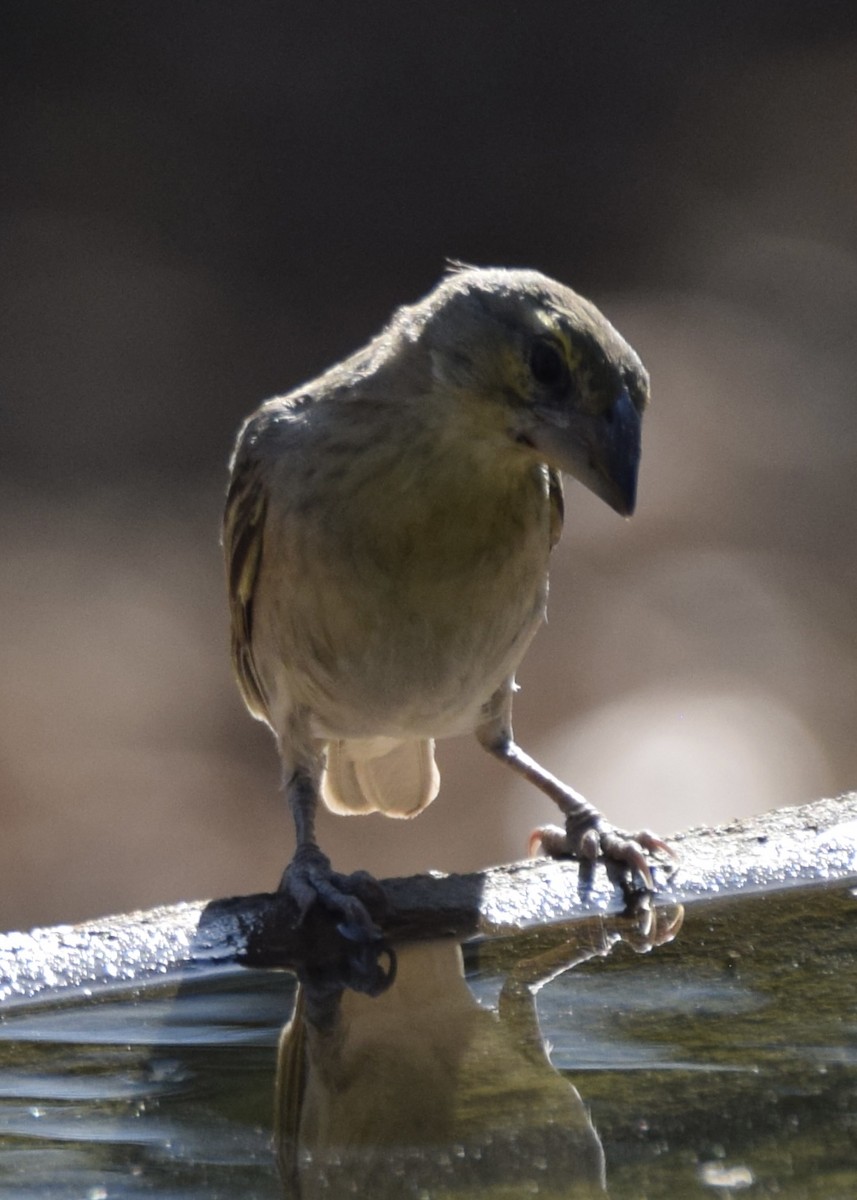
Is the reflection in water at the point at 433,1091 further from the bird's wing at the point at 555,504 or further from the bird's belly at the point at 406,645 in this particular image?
the bird's wing at the point at 555,504

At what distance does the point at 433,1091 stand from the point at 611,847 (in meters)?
1.56

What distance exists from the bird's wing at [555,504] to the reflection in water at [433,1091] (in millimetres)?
1375

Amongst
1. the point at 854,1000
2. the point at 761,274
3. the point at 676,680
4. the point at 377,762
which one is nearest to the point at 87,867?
the point at 676,680

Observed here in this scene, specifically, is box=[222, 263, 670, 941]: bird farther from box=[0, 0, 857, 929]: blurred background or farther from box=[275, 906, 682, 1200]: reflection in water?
box=[0, 0, 857, 929]: blurred background

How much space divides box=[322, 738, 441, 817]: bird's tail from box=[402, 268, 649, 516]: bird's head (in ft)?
5.43

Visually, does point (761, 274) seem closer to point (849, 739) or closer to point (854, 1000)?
point (849, 739)

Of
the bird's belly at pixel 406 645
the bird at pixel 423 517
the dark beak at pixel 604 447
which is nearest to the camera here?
the dark beak at pixel 604 447

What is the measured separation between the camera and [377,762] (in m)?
5.97

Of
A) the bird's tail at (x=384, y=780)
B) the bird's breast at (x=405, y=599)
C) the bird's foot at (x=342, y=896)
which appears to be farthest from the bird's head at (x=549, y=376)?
the bird's tail at (x=384, y=780)

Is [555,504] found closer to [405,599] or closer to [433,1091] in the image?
[405,599]

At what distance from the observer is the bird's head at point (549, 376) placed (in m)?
4.18

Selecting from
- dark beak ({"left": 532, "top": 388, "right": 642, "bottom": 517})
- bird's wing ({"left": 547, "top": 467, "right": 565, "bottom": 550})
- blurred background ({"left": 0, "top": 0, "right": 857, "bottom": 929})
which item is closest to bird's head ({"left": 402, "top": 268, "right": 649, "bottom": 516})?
dark beak ({"left": 532, "top": 388, "right": 642, "bottom": 517})

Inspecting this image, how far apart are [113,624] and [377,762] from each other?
6.02 metres

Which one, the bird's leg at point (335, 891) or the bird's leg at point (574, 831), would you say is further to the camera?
the bird's leg at point (574, 831)
